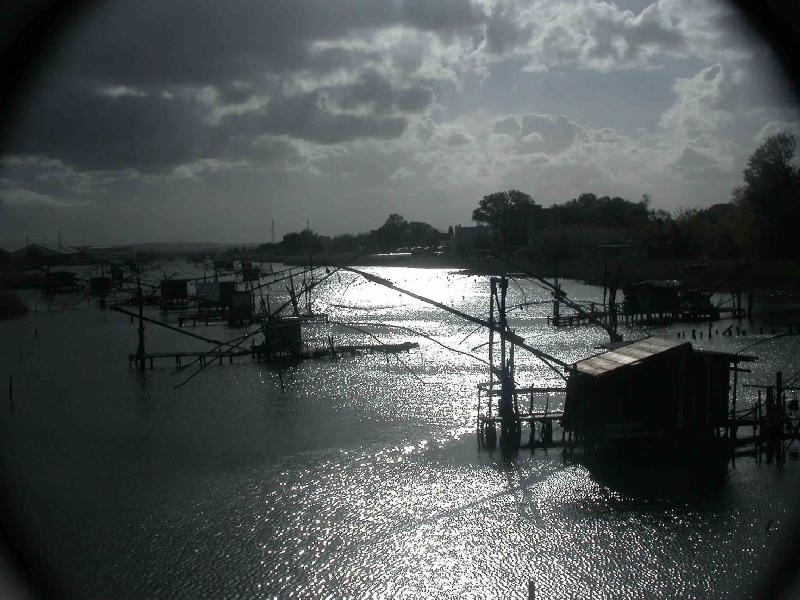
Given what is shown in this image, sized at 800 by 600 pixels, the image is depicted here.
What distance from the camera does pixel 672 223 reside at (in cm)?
7988

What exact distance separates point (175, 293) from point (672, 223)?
53052 mm

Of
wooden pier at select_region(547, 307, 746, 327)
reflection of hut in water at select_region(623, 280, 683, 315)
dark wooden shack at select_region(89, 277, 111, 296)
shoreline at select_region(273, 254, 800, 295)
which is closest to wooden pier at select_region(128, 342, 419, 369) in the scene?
shoreline at select_region(273, 254, 800, 295)

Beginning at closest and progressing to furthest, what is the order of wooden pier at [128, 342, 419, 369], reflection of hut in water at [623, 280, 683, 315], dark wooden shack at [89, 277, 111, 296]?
wooden pier at [128, 342, 419, 369], reflection of hut in water at [623, 280, 683, 315], dark wooden shack at [89, 277, 111, 296]

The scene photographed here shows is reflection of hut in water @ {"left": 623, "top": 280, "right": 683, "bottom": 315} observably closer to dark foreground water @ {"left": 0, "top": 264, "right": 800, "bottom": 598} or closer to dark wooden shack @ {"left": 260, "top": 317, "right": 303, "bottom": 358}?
dark foreground water @ {"left": 0, "top": 264, "right": 800, "bottom": 598}

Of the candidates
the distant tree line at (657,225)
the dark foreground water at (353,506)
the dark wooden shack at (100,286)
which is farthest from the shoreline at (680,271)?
the dark wooden shack at (100,286)

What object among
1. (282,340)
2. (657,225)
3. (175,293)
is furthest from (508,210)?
(282,340)

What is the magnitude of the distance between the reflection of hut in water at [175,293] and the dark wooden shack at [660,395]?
55.3 metres

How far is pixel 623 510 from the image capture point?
14.9 m

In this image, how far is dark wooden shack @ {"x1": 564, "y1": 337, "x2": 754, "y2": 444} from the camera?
17.0 metres

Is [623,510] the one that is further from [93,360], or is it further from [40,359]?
[40,359]

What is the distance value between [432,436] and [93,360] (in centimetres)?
2505

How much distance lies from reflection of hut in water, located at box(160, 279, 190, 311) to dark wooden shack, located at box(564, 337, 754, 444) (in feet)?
181

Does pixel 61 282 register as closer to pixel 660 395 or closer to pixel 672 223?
pixel 672 223

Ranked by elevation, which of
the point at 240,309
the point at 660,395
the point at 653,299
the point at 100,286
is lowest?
the point at 240,309
